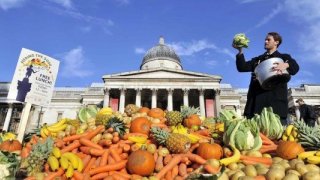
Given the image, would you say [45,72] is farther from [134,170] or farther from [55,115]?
[55,115]

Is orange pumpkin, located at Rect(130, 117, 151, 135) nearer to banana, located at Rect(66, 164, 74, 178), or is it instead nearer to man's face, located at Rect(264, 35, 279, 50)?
banana, located at Rect(66, 164, 74, 178)

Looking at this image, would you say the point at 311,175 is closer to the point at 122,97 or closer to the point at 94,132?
the point at 94,132

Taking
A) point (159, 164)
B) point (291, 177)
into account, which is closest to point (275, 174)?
point (291, 177)

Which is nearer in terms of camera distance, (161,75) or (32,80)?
(32,80)

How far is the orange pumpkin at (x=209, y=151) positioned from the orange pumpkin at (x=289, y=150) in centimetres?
82

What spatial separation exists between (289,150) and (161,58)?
59119 mm

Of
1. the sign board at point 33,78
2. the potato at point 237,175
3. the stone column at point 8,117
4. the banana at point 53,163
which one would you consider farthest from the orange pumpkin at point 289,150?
the stone column at point 8,117

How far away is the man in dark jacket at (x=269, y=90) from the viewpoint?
5.80 metres

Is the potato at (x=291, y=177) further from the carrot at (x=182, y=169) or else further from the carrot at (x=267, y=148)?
the carrot at (x=182, y=169)

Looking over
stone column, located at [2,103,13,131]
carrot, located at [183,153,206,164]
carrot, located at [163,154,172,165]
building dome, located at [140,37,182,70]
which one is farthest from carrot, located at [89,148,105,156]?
building dome, located at [140,37,182,70]

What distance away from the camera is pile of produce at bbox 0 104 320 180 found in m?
3.70

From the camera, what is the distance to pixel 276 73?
500 cm

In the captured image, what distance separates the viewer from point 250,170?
351 centimetres

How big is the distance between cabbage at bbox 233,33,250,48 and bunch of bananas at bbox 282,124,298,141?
1913 millimetres
